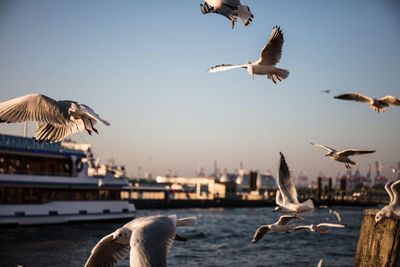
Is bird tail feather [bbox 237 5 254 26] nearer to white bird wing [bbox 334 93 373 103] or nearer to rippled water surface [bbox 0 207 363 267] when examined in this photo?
white bird wing [bbox 334 93 373 103]

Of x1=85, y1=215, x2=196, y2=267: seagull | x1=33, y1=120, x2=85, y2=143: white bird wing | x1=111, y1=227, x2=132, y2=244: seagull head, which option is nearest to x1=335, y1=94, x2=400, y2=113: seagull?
x1=85, y1=215, x2=196, y2=267: seagull

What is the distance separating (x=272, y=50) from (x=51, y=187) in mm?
26931

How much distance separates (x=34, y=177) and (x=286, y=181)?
25.4 metres

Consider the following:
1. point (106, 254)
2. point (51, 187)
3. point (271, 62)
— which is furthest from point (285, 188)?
point (51, 187)

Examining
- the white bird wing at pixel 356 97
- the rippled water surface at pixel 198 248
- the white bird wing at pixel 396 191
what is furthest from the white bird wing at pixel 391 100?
the rippled water surface at pixel 198 248

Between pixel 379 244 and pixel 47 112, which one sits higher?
pixel 47 112

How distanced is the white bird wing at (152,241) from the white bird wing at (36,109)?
2.16 m

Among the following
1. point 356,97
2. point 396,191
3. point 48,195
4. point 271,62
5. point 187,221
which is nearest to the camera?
point 187,221

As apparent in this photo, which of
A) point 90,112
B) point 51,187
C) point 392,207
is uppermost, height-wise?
point 90,112

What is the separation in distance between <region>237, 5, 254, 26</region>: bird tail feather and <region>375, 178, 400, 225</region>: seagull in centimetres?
228

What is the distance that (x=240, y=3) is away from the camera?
5.36 m

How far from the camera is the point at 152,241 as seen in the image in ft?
13.5

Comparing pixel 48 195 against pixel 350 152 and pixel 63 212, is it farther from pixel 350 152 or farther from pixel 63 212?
pixel 350 152

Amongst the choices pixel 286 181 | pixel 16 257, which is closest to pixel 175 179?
pixel 16 257
